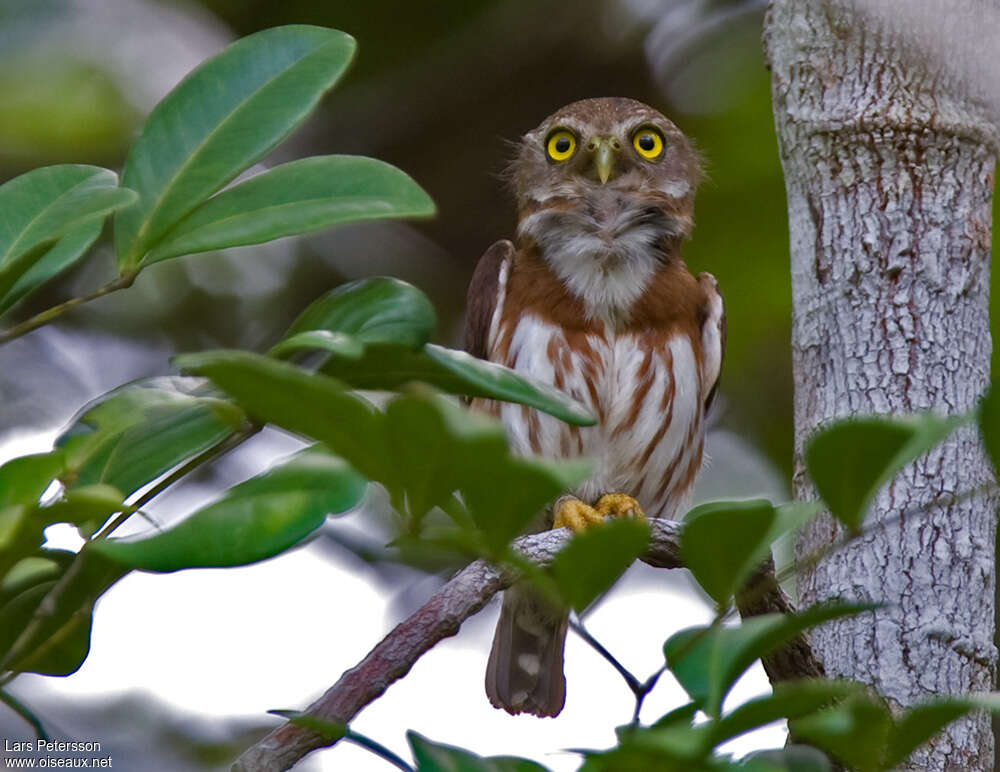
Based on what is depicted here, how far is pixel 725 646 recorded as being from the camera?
3.55ft

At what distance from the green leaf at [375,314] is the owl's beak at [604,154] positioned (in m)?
2.99

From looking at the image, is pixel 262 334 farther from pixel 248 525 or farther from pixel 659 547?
pixel 248 525

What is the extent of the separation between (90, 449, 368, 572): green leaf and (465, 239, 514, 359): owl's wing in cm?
311

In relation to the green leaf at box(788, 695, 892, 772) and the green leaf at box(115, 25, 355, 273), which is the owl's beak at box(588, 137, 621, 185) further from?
the green leaf at box(788, 695, 892, 772)

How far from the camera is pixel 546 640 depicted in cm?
438

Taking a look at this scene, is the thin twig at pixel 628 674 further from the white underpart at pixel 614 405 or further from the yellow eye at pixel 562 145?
the yellow eye at pixel 562 145

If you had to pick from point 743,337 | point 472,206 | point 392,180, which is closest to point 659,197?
point 743,337

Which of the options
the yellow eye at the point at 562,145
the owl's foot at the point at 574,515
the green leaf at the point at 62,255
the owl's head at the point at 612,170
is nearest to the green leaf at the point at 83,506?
the green leaf at the point at 62,255

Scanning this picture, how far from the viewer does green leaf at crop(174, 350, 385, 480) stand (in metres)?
0.94

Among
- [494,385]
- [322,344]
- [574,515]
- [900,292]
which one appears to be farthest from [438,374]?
[574,515]

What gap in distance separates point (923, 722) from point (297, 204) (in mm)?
778

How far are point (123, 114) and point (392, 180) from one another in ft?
13.0

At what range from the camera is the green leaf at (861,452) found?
97 centimetres

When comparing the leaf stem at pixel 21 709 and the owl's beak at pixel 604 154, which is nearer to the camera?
the leaf stem at pixel 21 709
